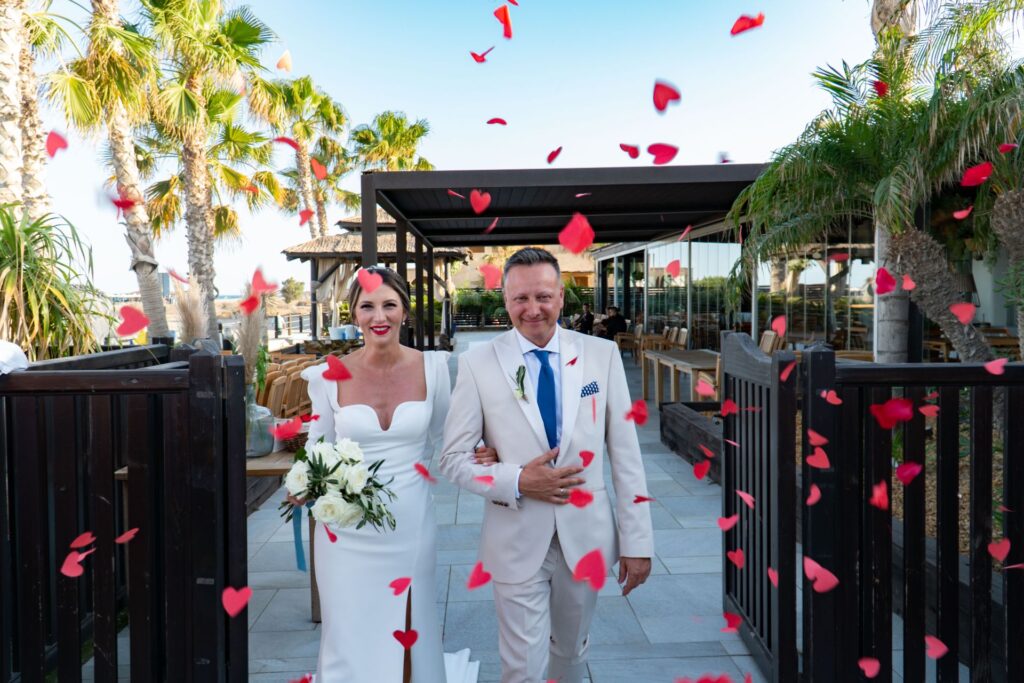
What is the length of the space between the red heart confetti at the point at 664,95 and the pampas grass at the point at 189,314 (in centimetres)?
291

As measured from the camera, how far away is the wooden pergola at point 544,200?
26.9 feet

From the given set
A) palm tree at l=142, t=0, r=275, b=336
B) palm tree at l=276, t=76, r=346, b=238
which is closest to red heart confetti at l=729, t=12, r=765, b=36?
palm tree at l=142, t=0, r=275, b=336

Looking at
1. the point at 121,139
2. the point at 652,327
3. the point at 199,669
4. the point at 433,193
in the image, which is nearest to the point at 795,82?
the point at 433,193

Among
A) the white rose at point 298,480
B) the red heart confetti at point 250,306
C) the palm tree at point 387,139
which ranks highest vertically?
the palm tree at point 387,139

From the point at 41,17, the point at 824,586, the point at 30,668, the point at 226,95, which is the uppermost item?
the point at 226,95

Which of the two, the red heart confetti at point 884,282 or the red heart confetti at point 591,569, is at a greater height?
the red heart confetti at point 884,282

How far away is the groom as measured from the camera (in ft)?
7.76

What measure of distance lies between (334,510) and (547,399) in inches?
29.2

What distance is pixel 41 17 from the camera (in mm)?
6848

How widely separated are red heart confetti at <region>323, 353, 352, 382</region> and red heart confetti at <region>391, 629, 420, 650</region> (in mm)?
910

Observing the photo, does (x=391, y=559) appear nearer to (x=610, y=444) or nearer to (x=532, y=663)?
(x=532, y=663)

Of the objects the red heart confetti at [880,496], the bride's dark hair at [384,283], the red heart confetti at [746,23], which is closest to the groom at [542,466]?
the bride's dark hair at [384,283]

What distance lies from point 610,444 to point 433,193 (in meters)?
7.04

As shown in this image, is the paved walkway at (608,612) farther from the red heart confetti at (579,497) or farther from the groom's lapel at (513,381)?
the groom's lapel at (513,381)
